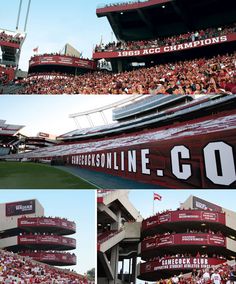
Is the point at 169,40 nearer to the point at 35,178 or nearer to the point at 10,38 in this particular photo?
the point at 10,38

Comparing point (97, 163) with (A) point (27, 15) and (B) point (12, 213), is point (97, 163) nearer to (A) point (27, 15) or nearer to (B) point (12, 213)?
(B) point (12, 213)

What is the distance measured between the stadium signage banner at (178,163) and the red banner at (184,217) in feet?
3.72

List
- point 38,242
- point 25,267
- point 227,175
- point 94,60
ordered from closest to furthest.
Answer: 1. point 227,175
2. point 25,267
3. point 38,242
4. point 94,60

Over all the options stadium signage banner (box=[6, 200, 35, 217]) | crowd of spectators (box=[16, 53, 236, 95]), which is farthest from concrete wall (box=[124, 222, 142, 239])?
crowd of spectators (box=[16, 53, 236, 95])

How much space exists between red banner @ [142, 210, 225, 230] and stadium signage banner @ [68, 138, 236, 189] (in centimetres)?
114

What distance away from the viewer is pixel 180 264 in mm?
7340

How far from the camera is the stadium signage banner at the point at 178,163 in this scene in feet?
21.0

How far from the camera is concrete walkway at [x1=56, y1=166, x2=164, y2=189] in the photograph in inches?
279

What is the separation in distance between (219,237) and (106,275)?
242cm

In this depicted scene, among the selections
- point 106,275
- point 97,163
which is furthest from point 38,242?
point 97,163

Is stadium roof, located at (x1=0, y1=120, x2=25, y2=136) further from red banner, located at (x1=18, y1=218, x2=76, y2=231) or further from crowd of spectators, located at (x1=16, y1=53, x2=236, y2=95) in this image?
crowd of spectators, located at (x1=16, y1=53, x2=236, y2=95)

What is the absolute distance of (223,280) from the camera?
679cm

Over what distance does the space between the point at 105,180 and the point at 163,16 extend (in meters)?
18.7

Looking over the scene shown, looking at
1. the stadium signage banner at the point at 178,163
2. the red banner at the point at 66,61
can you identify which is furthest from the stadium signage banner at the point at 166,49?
the stadium signage banner at the point at 178,163
